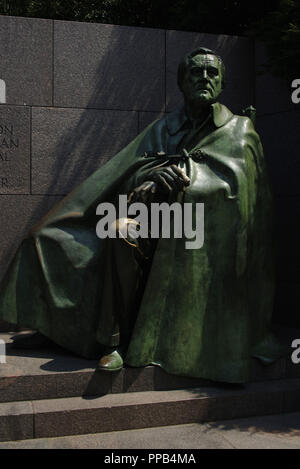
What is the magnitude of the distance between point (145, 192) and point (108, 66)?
2.20 metres

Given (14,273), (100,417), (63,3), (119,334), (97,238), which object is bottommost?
(100,417)

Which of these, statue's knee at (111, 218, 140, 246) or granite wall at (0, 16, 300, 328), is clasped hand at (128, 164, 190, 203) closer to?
statue's knee at (111, 218, 140, 246)

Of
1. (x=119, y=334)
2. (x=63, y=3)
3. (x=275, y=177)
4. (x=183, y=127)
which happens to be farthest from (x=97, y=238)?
(x=63, y=3)

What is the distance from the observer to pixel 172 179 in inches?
153

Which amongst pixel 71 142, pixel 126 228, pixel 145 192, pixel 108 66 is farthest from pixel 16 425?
pixel 108 66

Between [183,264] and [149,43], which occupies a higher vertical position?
[149,43]

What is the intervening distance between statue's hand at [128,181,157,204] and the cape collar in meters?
0.67

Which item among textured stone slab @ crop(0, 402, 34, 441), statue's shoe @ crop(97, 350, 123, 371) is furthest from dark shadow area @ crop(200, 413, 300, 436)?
textured stone slab @ crop(0, 402, 34, 441)

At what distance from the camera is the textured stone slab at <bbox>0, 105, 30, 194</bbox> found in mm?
5344

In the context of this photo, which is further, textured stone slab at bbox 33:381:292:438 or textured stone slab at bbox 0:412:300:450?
textured stone slab at bbox 33:381:292:438

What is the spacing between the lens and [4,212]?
5.33m

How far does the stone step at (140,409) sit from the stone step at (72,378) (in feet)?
0.16

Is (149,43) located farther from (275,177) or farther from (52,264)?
(52,264)

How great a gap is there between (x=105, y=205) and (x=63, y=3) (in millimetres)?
6941
